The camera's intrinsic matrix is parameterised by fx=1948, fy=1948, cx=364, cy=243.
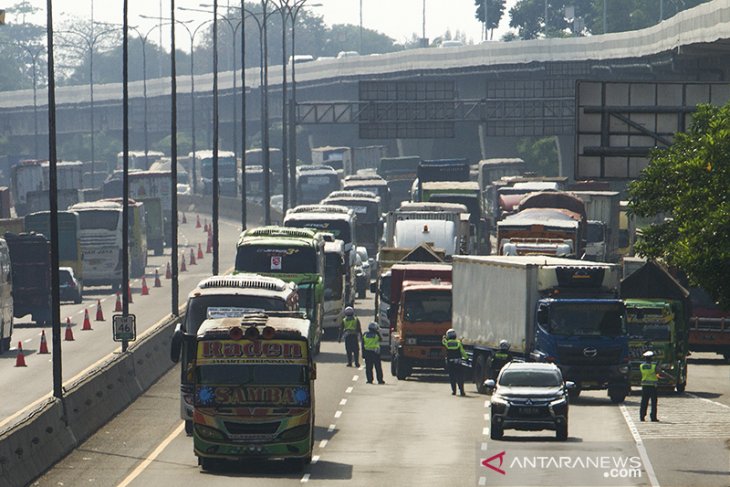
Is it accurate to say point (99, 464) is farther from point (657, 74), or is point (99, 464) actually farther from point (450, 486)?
point (657, 74)

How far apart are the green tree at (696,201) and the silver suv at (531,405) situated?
3330mm

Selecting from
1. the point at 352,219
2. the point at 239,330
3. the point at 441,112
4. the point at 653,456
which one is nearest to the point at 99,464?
the point at 239,330

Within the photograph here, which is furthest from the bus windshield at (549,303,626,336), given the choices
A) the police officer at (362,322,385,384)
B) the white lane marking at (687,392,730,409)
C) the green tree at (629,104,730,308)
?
the police officer at (362,322,385,384)

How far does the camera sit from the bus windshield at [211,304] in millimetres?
42438

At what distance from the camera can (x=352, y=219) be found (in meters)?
74.6

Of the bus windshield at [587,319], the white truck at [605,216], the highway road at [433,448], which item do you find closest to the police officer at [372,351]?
the highway road at [433,448]

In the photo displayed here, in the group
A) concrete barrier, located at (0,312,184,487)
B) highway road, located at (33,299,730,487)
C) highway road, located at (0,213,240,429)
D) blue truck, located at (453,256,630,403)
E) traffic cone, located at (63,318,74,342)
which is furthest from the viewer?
traffic cone, located at (63,318,74,342)

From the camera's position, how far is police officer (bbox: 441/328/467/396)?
46.8 meters

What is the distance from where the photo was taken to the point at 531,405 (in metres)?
37.4

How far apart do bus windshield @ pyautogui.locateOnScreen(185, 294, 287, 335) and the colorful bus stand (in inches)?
341

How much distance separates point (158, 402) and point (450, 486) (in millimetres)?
16177

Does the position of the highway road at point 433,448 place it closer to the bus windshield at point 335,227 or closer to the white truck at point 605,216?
the bus windshield at point 335,227

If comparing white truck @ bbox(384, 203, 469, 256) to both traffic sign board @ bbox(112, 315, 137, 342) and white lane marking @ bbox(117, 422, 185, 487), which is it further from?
white lane marking @ bbox(117, 422, 185, 487)

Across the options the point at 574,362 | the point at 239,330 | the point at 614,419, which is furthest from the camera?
the point at 574,362
